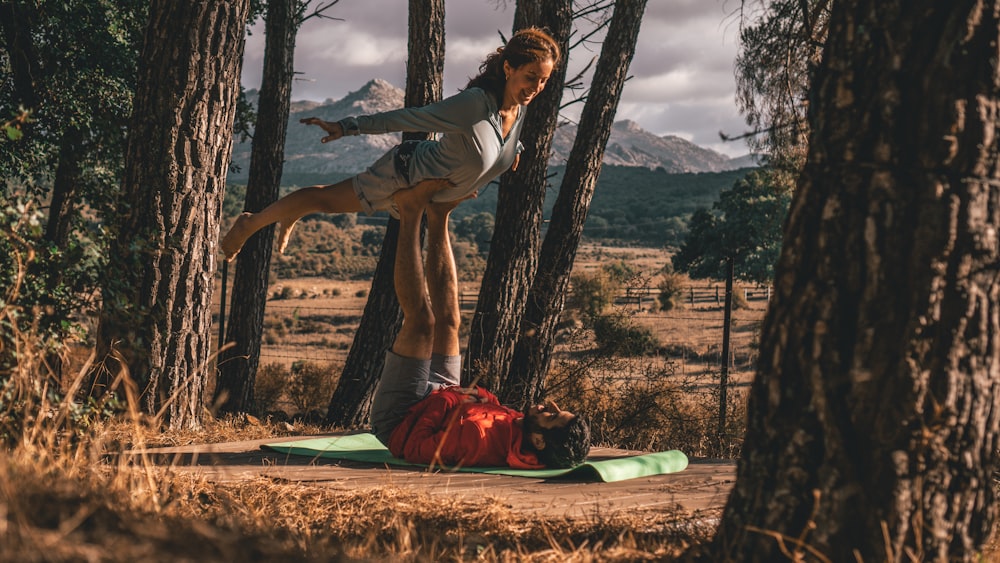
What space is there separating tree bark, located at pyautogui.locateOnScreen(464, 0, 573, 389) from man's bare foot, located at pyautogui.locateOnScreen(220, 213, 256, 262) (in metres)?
2.68

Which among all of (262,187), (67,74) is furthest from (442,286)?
(67,74)

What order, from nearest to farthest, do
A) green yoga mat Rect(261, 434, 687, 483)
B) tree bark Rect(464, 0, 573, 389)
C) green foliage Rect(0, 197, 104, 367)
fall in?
green foliage Rect(0, 197, 104, 367) → green yoga mat Rect(261, 434, 687, 483) → tree bark Rect(464, 0, 573, 389)

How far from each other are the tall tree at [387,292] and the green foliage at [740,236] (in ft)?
113

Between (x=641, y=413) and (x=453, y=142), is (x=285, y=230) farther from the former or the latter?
(x=641, y=413)

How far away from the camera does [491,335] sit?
7465 millimetres

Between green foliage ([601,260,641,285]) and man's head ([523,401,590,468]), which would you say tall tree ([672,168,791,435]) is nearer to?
green foliage ([601,260,641,285])

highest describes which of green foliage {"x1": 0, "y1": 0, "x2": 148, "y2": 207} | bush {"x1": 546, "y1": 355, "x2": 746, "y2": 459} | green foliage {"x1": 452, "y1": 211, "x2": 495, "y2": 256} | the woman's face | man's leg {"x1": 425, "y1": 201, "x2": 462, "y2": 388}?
green foliage {"x1": 452, "y1": 211, "x2": 495, "y2": 256}

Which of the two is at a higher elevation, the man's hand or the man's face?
the man's hand

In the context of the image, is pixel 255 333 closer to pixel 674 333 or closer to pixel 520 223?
pixel 520 223

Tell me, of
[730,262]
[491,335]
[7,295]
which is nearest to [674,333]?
[730,262]

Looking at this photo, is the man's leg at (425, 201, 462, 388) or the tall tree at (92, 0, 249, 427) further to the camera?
the man's leg at (425, 201, 462, 388)

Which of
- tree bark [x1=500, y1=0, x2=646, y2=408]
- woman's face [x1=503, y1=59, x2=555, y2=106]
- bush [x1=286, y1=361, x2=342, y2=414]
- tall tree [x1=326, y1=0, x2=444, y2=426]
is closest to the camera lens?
woman's face [x1=503, y1=59, x2=555, y2=106]

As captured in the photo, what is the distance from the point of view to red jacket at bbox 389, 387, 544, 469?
465cm

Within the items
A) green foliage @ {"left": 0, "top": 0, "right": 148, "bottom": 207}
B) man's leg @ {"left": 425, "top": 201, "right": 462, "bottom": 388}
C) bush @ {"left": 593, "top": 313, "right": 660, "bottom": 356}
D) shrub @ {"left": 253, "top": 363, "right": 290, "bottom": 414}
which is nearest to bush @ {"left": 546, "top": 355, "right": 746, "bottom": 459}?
bush @ {"left": 593, "top": 313, "right": 660, "bottom": 356}
